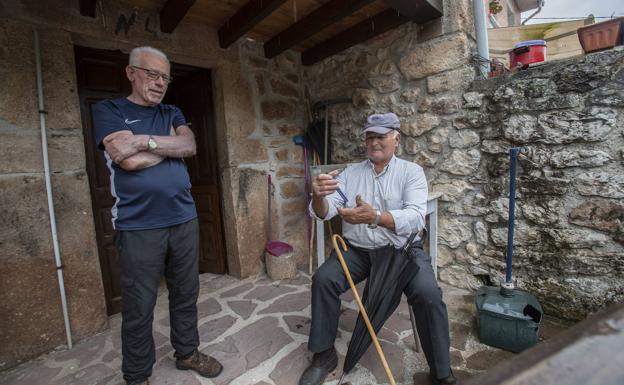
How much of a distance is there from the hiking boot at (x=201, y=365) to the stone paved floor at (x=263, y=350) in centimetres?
3

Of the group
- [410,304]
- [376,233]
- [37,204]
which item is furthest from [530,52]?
[37,204]

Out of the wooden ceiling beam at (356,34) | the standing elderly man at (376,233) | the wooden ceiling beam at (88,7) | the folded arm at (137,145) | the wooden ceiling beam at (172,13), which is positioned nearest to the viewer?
the folded arm at (137,145)

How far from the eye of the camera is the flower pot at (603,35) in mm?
1883

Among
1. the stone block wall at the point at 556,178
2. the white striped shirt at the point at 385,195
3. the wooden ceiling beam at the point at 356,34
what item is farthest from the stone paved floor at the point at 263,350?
the wooden ceiling beam at the point at 356,34

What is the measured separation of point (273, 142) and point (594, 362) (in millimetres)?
3162

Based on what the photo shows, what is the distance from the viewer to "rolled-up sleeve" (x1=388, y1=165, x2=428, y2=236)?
162 cm

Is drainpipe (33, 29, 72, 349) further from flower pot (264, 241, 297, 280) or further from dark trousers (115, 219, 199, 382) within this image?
flower pot (264, 241, 297, 280)

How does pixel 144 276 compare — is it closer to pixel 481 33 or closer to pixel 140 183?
pixel 140 183

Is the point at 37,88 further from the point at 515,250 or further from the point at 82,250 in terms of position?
the point at 515,250

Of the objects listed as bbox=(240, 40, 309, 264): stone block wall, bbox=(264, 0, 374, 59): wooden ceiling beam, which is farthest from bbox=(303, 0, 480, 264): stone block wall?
bbox=(264, 0, 374, 59): wooden ceiling beam

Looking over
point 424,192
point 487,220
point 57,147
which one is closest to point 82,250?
point 57,147

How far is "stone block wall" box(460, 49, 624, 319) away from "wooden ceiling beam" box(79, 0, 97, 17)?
274cm

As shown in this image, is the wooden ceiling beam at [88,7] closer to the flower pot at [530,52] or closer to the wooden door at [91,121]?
the wooden door at [91,121]

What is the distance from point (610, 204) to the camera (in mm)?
1902
